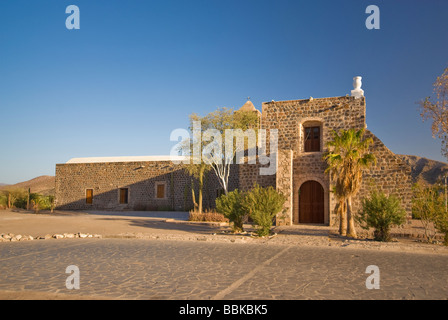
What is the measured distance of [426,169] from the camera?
5200 centimetres

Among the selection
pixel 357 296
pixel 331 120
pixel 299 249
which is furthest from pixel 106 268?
pixel 331 120

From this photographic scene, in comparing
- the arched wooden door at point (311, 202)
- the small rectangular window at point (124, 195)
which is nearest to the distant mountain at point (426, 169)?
the arched wooden door at point (311, 202)

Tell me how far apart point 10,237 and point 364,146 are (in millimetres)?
12501

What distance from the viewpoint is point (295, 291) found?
16.9 feet

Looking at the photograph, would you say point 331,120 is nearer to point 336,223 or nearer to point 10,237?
point 336,223

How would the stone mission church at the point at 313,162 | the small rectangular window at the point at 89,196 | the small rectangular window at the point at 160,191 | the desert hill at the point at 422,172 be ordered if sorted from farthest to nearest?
the desert hill at the point at 422,172
the small rectangular window at the point at 89,196
the small rectangular window at the point at 160,191
the stone mission church at the point at 313,162

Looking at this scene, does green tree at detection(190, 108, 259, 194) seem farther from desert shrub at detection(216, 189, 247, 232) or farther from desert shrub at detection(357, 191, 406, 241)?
desert shrub at detection(357, 191, 406, 241)

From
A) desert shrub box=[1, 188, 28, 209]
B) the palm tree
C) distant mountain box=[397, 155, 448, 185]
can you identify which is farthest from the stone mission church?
distant mountain box=[397, 155, 448, 185]

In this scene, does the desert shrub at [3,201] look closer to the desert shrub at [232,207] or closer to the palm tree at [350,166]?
the desert shrub at [232,207]

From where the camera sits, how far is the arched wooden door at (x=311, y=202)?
16344 millimetres

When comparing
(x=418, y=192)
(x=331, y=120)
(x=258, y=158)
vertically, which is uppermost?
(x=331, y=120)

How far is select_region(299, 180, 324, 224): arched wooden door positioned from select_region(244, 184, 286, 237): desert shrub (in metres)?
4.12

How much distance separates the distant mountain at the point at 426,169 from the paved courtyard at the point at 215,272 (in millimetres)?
44327

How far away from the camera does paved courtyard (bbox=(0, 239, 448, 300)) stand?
198 inches
